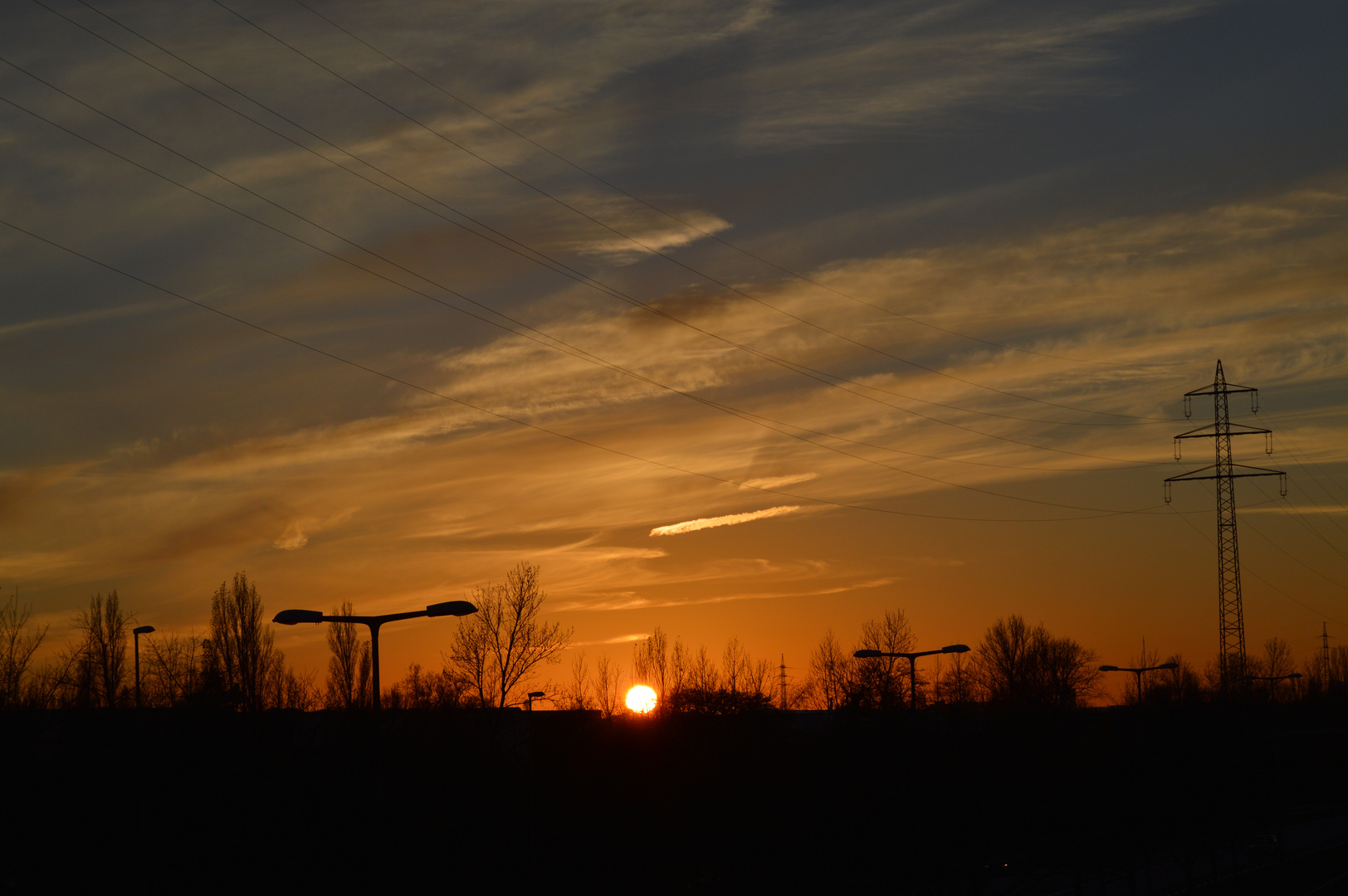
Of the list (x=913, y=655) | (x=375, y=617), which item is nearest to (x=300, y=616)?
(x=375, y=617)

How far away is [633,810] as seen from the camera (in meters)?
49.6

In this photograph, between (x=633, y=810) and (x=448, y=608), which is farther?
(x=633, y=810)

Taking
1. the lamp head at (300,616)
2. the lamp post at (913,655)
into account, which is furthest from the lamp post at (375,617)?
the lamp post at (913,655)

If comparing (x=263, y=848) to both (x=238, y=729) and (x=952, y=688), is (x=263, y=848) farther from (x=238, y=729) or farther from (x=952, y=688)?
(x=952, y=688)

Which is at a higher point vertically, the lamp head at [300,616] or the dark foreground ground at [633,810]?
the lamp head at [300,616]

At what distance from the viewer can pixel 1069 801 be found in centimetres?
4278

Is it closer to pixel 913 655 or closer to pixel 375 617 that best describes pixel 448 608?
pixel 375 617

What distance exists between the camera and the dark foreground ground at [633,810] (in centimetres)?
3484

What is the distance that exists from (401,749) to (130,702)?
19.5m

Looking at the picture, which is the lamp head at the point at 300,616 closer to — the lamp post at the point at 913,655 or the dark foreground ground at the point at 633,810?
the dark foreground ground at the point at 633,810

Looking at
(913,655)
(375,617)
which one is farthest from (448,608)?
(913,655)

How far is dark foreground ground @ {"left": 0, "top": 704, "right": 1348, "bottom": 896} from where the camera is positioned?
34.8 m

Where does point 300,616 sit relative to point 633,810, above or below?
above

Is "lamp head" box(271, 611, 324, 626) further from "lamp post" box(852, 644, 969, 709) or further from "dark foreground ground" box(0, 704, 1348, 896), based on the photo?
"lamp post" box(852, 644, 969, 709)
